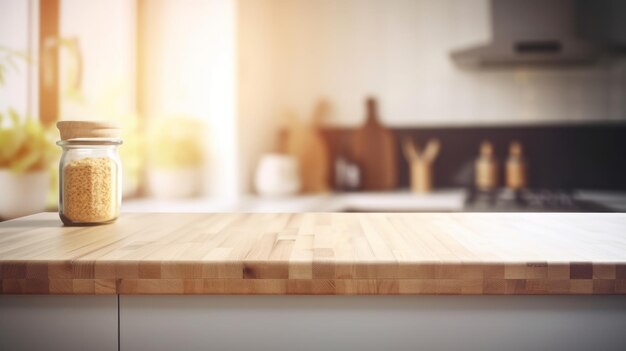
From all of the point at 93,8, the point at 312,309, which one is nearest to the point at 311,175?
the point at 93,8

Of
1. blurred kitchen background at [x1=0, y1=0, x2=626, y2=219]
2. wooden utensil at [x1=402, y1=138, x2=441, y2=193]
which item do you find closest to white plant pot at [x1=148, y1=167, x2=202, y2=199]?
blurred kitchen background at [x1=0, y1=0, x2=626, y2=219]

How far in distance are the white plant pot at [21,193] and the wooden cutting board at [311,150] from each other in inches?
52.4

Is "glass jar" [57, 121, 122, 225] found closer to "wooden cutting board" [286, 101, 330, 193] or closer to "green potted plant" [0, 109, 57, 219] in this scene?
"green potted plant" [0, 109, 57, 219]

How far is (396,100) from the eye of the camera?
2.53 meters

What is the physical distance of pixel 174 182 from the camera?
2.11 meters

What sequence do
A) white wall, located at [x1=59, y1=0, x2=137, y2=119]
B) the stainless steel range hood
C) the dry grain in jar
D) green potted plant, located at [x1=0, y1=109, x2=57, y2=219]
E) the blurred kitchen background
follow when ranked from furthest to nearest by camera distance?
1. the stainless steel range hood
2. the blurred kitchen background
3. white wall, located at [x1=59, y1=0, x2=137, y2=119]
4. green potted plant, located at [x1=0, y1=109, x2=57, y2=219]
5. the dry grain in jar

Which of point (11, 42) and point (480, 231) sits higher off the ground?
point (11, 42)

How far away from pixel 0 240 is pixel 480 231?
31.4 inches

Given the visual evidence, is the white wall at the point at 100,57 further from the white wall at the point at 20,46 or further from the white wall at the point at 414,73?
the white wall at the point at 414,73

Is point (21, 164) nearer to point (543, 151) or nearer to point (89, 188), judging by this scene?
point (89, 188)

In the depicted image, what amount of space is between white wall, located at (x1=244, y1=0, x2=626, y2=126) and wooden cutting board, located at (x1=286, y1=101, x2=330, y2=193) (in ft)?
0.50

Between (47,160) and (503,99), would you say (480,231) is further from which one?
(503,99)

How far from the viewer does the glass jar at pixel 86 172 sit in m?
0.86

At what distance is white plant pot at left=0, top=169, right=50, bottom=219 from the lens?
1308mm
